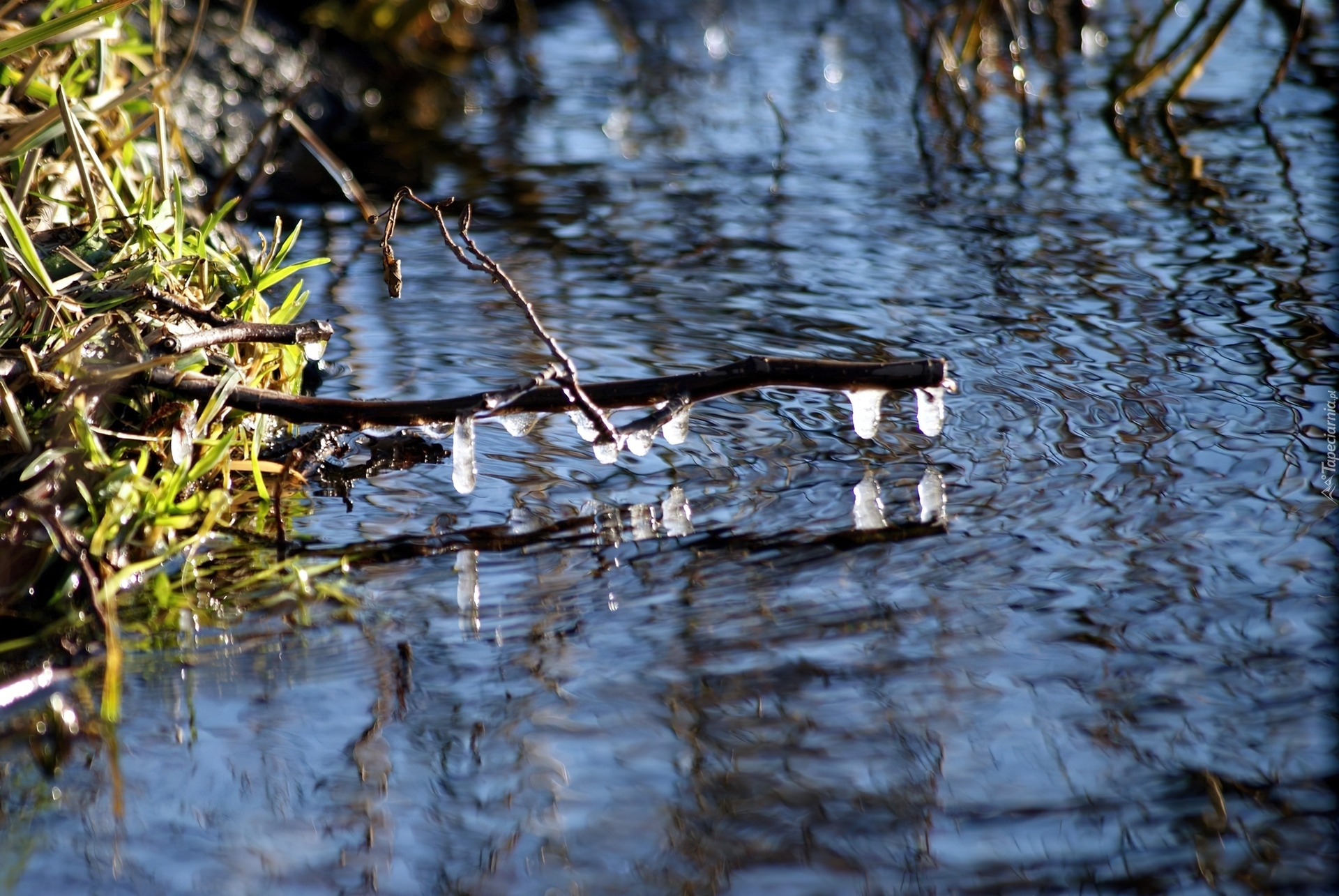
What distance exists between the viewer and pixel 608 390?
2.62 meters

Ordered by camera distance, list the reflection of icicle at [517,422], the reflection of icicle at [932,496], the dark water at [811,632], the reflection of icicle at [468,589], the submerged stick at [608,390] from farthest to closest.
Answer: the reflection of icicle at [517,422] < the reflection of icicle at [932,496] < the submerged stick at [608,390] < the reflection of icicle at [468,589] < the dark water at [811,632]

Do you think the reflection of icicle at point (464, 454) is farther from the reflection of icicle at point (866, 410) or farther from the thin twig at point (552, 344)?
the reflection of icicle at point (866, 410)

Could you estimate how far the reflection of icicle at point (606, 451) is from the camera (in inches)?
102

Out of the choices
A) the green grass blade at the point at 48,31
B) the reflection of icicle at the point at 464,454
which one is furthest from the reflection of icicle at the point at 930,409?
the green grass blade at the point at 48,31

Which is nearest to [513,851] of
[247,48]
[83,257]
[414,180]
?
[83,257]

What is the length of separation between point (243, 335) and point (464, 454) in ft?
1.66

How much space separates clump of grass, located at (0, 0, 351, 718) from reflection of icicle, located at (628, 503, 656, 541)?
1.88ft

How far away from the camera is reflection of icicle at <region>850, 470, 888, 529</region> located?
102 inches

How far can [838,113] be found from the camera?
6.46 m

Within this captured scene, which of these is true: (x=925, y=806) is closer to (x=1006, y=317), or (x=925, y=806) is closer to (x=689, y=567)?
(x=689, y=567)

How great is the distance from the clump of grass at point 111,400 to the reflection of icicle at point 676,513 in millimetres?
643

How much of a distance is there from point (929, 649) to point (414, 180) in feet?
13.4

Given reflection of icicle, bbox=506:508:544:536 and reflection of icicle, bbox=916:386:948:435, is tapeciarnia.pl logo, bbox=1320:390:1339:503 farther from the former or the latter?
reflection of icicle, bbox=506:508:544:536

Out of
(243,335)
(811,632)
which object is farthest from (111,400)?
(811,632)
